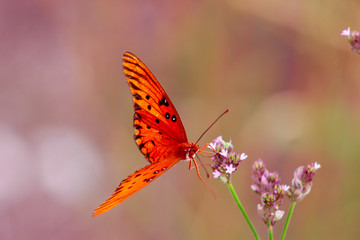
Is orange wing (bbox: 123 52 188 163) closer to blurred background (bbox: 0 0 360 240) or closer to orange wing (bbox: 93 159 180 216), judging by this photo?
orange wing (bbox: 93 159 180 216)

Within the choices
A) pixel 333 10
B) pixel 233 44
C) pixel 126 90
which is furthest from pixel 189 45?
pixel 333 10

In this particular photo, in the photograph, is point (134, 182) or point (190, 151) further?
point (190, 151)

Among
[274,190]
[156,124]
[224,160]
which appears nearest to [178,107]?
[156,124]

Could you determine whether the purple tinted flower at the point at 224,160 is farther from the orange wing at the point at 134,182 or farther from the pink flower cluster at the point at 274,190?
the orange wing at the point at 134,182

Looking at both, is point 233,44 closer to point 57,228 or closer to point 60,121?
point 60,121

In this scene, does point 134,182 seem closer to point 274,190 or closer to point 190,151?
point 190,151
